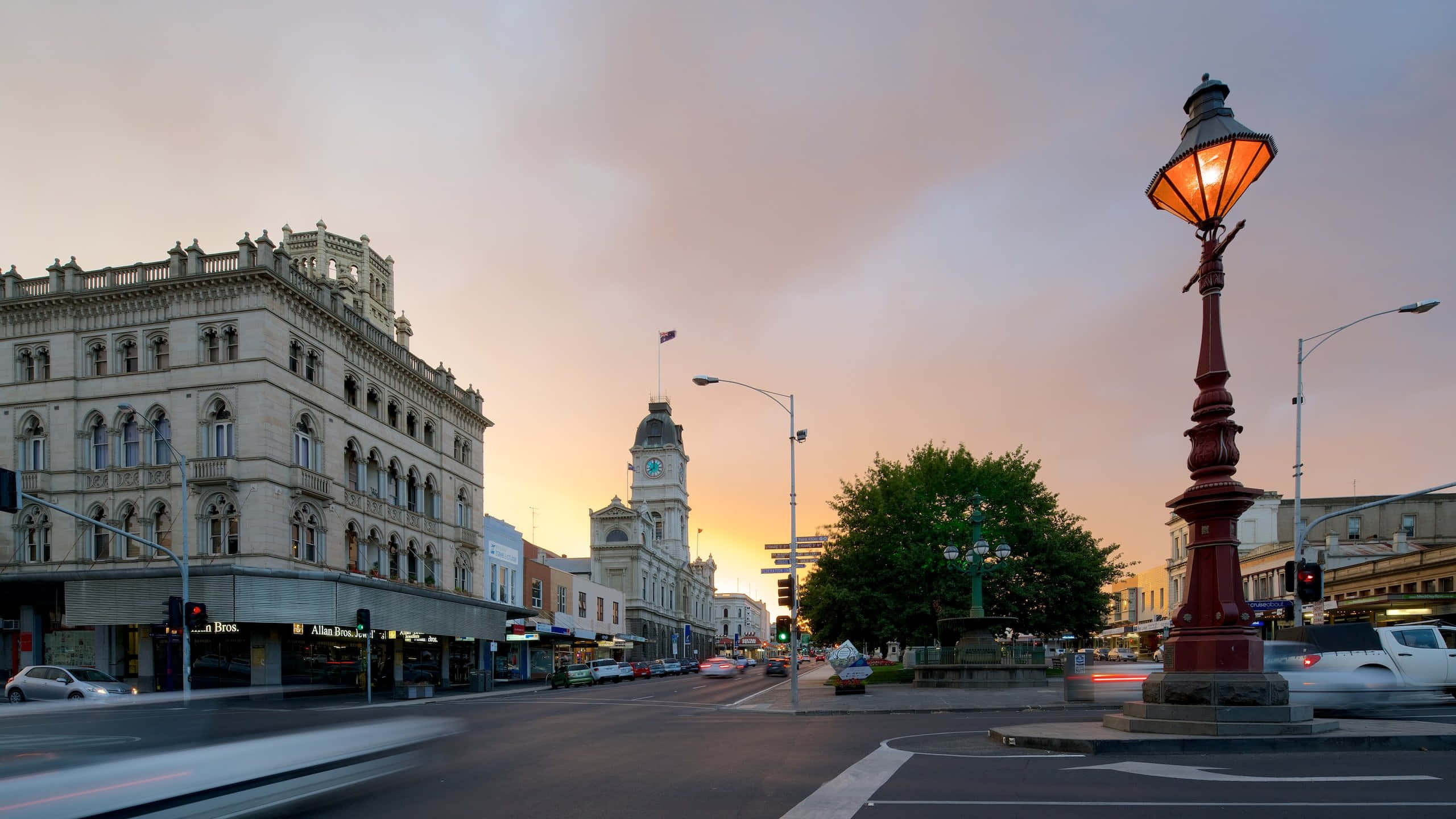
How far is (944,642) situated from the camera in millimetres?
39688

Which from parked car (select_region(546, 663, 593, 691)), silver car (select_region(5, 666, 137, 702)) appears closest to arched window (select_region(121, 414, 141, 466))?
silver car (select_region(5, 666, 137, 702))

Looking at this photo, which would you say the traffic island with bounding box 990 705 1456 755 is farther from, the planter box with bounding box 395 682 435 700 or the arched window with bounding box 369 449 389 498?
the arched window with bounding box 369 449 389 498

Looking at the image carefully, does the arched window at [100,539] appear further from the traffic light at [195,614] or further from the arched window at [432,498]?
the arched window at [432,498]

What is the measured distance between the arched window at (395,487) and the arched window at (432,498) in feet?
9.93

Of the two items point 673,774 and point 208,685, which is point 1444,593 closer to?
point 673,774

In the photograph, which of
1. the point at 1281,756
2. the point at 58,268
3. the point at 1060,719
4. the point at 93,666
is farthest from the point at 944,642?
the point at 58,268

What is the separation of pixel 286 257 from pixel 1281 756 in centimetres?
3804

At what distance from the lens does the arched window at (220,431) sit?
1501 inches

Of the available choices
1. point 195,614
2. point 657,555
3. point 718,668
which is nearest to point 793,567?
point 195,614

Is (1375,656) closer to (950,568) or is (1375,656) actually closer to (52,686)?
(950,568)

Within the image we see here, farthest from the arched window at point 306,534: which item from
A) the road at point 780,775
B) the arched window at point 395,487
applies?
the road at point 780,775

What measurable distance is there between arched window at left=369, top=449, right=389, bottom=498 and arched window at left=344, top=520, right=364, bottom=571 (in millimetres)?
2709

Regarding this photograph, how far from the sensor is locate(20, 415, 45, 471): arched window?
132 ft

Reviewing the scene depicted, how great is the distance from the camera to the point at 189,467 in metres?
37.8
